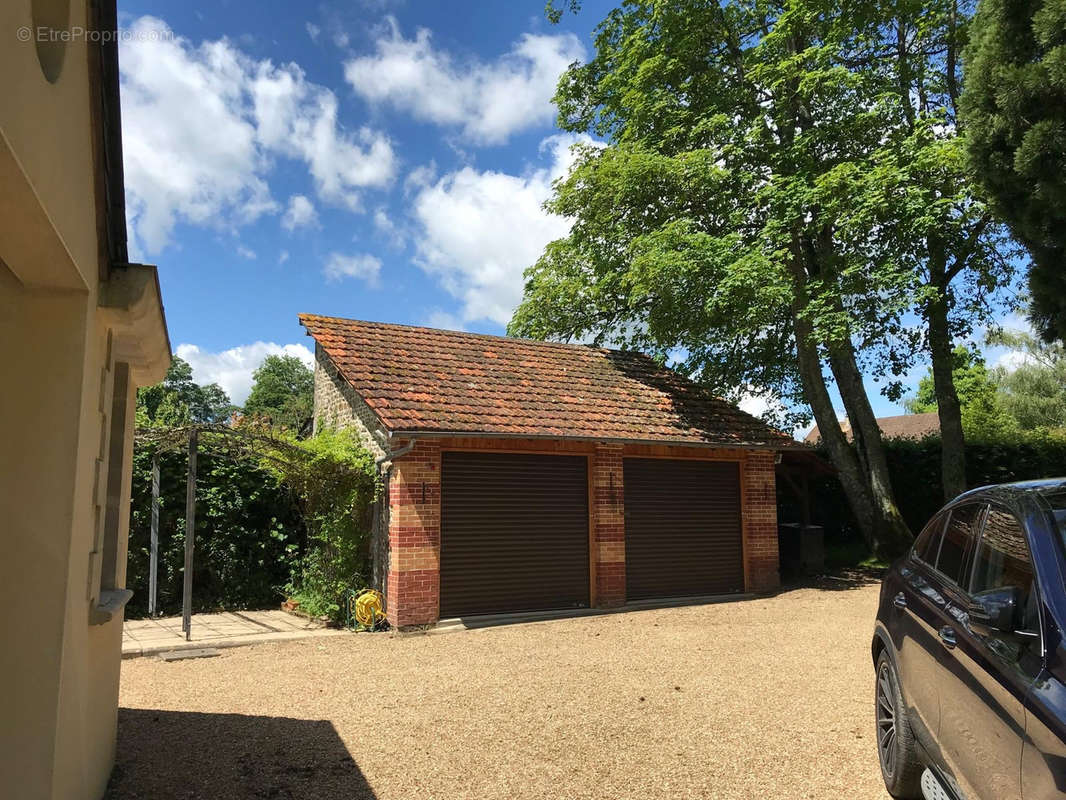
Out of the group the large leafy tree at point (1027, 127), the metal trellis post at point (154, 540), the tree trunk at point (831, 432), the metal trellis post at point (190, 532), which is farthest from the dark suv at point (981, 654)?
the tree trunk at point (831, 432)

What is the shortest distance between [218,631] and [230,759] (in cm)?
612

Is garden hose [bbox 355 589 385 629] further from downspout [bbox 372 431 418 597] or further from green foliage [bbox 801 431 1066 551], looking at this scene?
green foliage [bbox 801 431 1066 551]

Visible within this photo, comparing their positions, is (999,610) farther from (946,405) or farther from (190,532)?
(946,405)

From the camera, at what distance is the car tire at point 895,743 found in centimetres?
398

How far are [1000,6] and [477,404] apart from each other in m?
8.74

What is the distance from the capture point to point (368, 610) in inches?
411

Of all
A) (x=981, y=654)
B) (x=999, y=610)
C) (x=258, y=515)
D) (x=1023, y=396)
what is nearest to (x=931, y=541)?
(x=981, y=654)

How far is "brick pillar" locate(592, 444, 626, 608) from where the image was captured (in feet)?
39.9

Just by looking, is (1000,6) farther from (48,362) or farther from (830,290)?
(48,362)

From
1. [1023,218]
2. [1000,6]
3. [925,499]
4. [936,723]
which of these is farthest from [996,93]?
[925,499]

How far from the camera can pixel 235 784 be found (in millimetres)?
4559

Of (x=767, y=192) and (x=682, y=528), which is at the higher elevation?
(x=767, y=192)

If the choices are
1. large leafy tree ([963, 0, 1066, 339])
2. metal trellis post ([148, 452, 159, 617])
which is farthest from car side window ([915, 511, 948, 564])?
metal trellis post ([148, 452, 159, 617])

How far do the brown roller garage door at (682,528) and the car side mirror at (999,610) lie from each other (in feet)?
33.2
